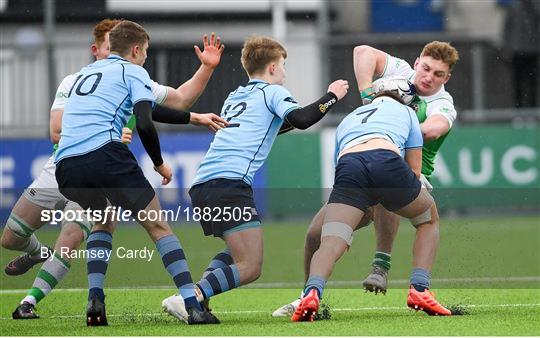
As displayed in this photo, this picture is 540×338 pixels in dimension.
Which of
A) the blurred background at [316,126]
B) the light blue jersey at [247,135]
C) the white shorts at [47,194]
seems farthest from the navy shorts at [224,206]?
the blurred background at [316,126]

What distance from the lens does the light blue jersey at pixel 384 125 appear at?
26.2 ft

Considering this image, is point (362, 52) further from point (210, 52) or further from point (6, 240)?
point (6, 240)

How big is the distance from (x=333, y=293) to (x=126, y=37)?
3051 mm

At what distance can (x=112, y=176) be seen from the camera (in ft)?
25.1

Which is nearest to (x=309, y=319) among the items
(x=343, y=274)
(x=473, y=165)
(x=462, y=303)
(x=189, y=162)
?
(x=462, y=303)

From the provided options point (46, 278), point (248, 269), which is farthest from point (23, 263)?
point (248, 269)

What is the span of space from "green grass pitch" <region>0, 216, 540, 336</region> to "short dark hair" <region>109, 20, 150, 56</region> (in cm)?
161

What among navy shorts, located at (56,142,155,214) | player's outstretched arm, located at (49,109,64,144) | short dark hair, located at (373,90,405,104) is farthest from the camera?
player's outstretched arm, located at (49,109,64,144)

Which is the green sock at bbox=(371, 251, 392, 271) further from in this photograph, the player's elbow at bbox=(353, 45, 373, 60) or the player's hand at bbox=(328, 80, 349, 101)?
the player's elbow at bbox=(353, 45, 373, 60)

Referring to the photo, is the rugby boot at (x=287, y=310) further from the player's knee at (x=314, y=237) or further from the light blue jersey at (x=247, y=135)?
the light blue jersey at (x=247, y=135)

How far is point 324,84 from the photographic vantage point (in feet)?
56.8

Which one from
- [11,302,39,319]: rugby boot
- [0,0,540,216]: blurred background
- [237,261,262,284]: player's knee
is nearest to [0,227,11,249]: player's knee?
[11,302,39,319]: rugby boot

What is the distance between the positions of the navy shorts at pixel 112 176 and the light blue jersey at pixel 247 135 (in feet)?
1.89

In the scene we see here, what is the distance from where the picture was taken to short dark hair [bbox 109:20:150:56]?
7930 mm
